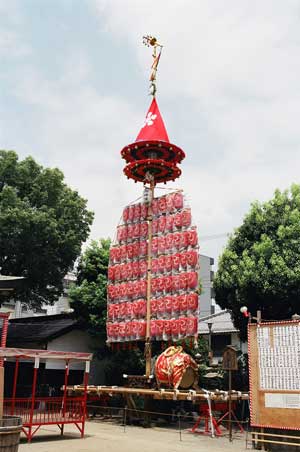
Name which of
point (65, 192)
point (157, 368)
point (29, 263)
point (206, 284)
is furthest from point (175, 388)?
point (206, 284)

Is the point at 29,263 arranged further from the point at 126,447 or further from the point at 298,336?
the point at 298,336

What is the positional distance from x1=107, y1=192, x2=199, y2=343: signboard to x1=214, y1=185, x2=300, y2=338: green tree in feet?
11.2

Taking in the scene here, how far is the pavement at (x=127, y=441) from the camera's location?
15.4 m

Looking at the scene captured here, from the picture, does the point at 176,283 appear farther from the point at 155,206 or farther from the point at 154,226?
the point at 155,206

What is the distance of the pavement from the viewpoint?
15.4m

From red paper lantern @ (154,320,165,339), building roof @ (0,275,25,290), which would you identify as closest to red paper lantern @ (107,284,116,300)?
red paper lantern @ (154,320,165,339)

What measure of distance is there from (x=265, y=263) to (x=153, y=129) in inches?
358

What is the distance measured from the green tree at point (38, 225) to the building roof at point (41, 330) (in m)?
1.86

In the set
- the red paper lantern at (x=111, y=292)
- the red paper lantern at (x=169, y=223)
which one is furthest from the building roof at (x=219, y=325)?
the red paper lantern at (x=169, y=223)

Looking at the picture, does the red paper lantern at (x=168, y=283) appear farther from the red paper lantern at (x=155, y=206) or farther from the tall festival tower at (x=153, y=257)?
the red paper lantern at (x=155, y=206)

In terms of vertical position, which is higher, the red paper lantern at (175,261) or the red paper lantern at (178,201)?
the red paper lantern at (178,201)

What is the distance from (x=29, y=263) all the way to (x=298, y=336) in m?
19.1

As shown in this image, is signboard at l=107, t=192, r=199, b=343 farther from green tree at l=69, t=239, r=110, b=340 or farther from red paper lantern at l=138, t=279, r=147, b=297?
green tree at l=69, t=239, r=110, b=340

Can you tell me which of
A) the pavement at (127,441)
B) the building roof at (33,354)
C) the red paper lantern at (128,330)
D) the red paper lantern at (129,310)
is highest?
the red paper lantern at (129,310)
